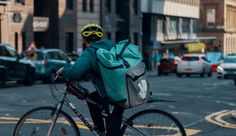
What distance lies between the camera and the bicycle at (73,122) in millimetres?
6938

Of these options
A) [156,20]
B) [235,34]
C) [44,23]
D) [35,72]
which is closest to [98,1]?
[44,23]

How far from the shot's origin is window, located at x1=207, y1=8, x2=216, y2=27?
100250mm

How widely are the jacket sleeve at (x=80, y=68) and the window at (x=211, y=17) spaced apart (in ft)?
309

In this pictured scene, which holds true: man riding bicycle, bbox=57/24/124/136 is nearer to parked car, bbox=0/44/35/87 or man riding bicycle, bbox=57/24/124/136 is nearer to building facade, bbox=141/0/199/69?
parked car, bbox=0/44/35/87

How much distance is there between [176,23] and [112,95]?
7072 cm

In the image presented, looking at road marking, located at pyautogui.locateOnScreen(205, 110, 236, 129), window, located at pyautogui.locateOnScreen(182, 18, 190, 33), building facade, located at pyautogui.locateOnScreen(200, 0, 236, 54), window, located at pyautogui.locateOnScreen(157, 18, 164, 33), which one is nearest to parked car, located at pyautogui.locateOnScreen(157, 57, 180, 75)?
window, located at pyautogui.locateOnScreen(157, 18, 164, 33)

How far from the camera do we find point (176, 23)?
76.9 m

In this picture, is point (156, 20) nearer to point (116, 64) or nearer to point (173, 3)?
point (173, 3)

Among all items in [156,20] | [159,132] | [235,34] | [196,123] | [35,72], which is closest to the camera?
[159,132]

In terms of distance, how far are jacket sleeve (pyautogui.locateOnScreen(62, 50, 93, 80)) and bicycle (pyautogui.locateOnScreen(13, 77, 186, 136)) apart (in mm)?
121

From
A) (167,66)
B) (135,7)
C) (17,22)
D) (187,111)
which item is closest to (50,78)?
(17,22)

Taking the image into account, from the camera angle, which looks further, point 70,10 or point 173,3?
point 173,3

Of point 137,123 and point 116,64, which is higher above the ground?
point 116,64

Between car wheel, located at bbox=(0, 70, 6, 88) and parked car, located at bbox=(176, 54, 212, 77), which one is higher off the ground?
car wheel, located at bbox=(0, 70, 6, 88)
